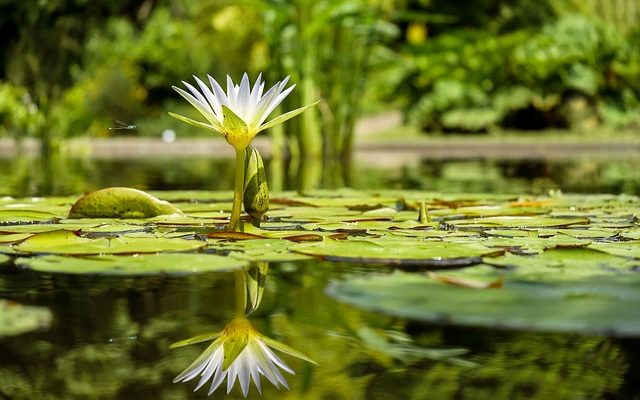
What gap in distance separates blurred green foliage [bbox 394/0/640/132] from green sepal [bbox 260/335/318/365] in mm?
9050

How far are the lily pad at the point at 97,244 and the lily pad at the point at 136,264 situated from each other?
2.3 inches

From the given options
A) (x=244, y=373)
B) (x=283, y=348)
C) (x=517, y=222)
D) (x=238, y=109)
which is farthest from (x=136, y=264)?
(x=517, y=222)

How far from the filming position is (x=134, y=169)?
6.77m

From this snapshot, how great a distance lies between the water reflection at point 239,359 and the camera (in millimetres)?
1100

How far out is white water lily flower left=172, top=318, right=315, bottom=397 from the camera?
1100mm

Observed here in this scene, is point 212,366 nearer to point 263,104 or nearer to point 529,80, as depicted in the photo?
point 263,104

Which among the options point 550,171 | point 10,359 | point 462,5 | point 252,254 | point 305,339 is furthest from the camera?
point 462,5

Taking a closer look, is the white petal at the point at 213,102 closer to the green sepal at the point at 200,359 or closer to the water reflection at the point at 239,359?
the water reflection at the point at 239,359

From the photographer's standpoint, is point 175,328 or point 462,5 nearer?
point 175,328

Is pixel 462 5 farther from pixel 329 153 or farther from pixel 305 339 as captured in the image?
pixel 305 339

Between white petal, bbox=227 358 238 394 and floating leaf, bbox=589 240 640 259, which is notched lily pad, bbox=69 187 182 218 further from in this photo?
white petal, bbox=227 358 238 394

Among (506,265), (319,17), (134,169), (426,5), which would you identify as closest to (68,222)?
(506,265)

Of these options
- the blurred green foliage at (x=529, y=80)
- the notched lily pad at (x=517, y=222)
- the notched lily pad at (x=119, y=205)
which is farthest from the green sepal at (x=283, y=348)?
the blurred green foliage at (x=529, y=80)

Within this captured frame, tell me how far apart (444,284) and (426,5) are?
14151mm
